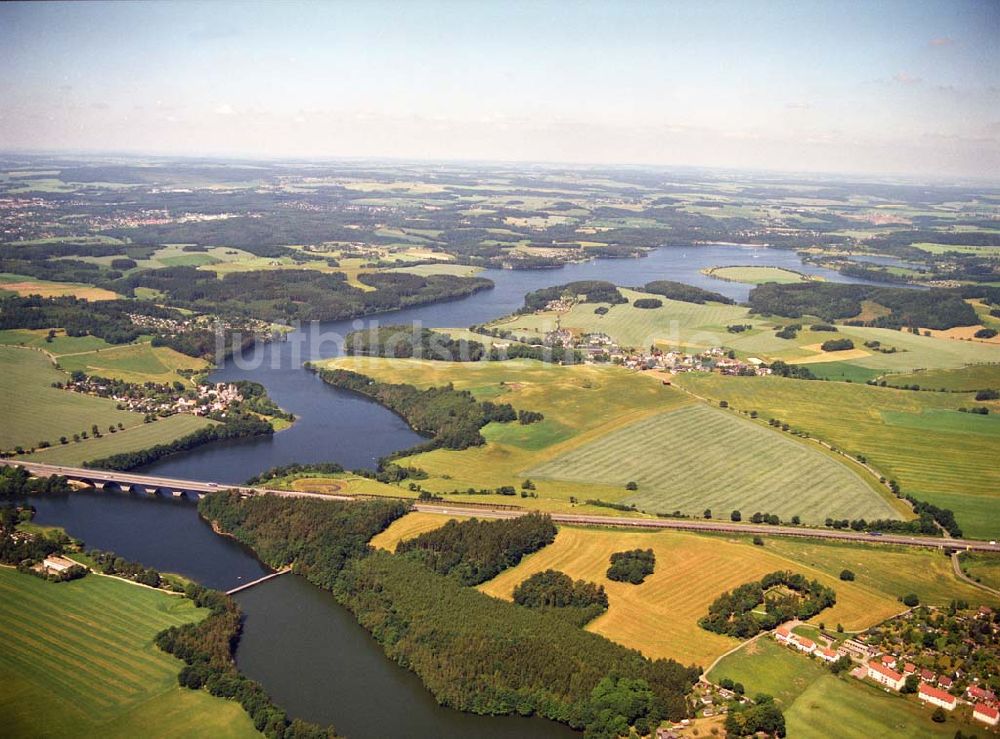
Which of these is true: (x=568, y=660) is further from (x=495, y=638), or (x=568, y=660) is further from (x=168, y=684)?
(x=168, y=684)

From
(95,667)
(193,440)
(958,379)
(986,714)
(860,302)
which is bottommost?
A: (95,667)

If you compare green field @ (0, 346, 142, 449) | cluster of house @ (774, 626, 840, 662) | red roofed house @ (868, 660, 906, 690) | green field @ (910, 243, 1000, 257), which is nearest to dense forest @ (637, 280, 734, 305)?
green field @ (910, 243, 1000, 257)

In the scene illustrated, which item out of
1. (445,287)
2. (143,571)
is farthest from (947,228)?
(143,571)

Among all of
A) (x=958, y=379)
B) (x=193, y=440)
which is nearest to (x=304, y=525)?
(x=193, y=440)

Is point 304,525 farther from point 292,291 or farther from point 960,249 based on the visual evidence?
point 960,249

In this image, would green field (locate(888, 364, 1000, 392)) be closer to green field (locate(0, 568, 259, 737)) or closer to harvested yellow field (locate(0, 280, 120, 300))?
green field (locate(0, 568, 259, 737))

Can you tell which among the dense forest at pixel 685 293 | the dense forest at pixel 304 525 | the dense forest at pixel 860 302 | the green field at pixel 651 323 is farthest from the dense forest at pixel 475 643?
the dense forest at pixel 860 302
